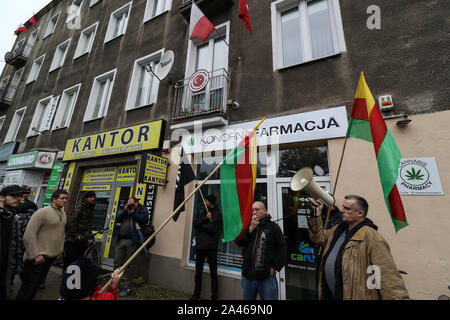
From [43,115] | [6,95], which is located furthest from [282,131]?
[6,95]

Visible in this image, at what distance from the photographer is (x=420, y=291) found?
10.1 feet

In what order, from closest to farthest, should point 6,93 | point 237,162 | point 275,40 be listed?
point 237,162 → point 275,40 → point 6,93

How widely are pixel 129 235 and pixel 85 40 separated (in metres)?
12.2

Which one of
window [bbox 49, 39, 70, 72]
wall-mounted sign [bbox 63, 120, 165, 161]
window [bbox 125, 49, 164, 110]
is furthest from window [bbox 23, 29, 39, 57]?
window [bbox 125, 49, 164, 110]

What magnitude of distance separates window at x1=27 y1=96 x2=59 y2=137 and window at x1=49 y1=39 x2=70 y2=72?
2171mm

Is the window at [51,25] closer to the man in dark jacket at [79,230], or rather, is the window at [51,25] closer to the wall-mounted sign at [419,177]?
the man in dark jacket at [79,230]

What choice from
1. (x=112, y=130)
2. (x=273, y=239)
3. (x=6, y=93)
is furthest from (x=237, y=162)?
(x=6, y=93)

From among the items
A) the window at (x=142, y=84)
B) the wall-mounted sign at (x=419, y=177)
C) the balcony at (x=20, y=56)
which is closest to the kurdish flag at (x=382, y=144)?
the wall-mounted sign at (x=419, y=177)

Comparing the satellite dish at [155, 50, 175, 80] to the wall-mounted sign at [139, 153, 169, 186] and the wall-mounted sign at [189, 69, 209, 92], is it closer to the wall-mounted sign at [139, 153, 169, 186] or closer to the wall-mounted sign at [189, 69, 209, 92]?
the wall-mounted sign at [189, 69, 209, 92]

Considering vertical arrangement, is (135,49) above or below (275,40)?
above

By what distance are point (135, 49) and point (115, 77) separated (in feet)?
4.72

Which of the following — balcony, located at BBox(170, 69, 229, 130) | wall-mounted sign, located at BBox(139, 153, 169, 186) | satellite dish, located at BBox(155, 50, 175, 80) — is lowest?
wall-mounted sign, located at BBox(139, 153, 169, 186)

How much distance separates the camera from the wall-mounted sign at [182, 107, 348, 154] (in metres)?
4.22
